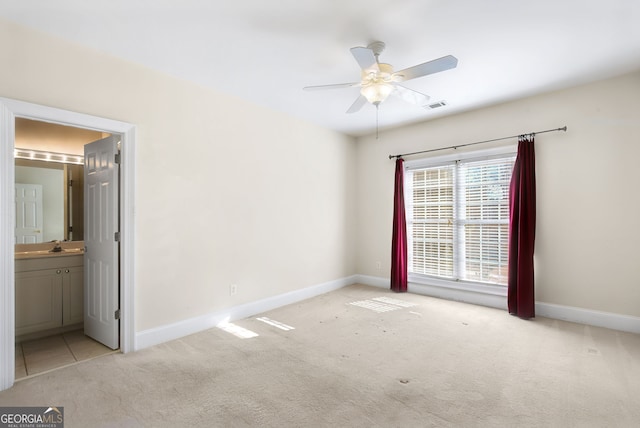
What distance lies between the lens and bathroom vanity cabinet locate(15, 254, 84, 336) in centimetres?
311

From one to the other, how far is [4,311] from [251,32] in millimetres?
2781

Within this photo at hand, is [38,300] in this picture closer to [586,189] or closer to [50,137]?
[50,137]

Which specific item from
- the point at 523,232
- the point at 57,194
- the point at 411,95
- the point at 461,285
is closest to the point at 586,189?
the point at 523,232

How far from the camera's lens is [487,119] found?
425cm

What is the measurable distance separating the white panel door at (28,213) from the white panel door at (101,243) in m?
0.95

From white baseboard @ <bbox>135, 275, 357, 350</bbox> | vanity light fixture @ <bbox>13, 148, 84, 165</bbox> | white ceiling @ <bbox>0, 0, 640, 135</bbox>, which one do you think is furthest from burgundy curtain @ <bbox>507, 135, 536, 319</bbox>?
vanity light fixture @ <bbox>13, 148, 84, 165</bbox>

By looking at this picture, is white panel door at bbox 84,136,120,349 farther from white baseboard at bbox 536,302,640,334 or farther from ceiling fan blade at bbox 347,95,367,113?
white baseboard at bbox 536,302,640,334

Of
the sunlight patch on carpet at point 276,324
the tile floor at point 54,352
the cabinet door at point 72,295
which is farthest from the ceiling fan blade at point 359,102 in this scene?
the cabinet door at point 72,295

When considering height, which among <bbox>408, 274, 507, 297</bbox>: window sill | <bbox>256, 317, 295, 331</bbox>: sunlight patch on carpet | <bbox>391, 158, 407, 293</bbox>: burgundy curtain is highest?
<bbox>391, 158, 407, 293</bbox>: burgundy curtain

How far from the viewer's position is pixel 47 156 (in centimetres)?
383

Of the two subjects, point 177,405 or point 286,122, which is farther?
point 286,122

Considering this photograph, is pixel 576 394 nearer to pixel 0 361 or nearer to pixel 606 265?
pixel 606 265

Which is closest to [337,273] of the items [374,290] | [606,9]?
[374,290]

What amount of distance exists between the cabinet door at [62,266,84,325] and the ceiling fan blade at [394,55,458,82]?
155 inches
